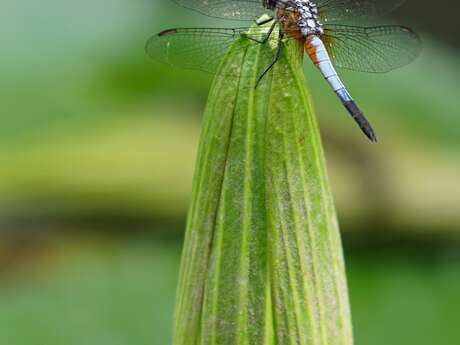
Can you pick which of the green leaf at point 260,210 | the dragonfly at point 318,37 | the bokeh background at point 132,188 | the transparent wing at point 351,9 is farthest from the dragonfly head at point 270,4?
the bokeh background at point 132,188

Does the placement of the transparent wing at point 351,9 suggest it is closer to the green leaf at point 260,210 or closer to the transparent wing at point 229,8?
the transparent wing at point 229,8

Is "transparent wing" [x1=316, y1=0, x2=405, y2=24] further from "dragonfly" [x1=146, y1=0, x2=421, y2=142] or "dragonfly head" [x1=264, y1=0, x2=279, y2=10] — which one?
"dragonfly head" [x1=264, y1=0, x2=279, y2=10]

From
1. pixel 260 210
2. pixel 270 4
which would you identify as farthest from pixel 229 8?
pixel 260 210

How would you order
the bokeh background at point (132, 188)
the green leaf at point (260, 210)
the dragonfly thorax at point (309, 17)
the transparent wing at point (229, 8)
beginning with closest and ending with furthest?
the green leaf at point (260, 210), the dragonfly thorax at point (309, 17), the transparent wing at point (229, 8), the bokeh background at point (132, 188)

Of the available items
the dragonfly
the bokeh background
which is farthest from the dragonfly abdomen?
the bokeh background

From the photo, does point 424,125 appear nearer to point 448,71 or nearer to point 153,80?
point 448,71

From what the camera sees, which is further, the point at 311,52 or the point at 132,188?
the point at 132,188

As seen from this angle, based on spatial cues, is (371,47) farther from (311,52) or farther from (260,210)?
(260,210)
